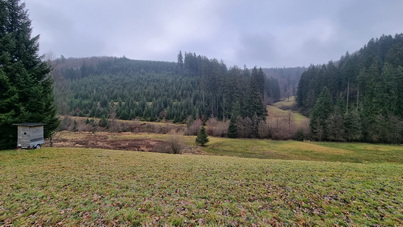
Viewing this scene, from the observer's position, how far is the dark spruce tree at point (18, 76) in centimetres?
1371

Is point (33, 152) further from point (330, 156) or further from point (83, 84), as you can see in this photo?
point (83, 84)

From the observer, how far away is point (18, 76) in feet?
46.5

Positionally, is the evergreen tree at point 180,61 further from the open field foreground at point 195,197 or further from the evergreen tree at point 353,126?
the open field foreground at point 195,197

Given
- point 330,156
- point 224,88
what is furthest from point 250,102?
point 330,156

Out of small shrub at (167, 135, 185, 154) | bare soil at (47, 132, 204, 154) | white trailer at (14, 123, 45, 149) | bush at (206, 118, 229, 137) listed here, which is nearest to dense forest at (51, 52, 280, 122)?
bush at (206, 118, 229, 137)

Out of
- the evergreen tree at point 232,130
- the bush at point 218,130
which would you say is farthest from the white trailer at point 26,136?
the evergreen tree at point 232,130

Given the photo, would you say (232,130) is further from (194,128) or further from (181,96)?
(181,96)

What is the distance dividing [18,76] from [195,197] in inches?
728

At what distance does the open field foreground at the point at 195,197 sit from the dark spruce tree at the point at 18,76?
6.68m

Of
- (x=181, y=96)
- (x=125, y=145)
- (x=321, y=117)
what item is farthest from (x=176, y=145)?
(x=181, y=96)

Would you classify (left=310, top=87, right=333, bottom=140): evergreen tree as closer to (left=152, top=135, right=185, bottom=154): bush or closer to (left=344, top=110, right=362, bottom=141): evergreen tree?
(left=344, top=110, right=362, bottom=141): evergreen tree

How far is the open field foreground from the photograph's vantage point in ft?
16.8

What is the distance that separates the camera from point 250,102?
4747cm

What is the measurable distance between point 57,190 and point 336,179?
44.1ft
